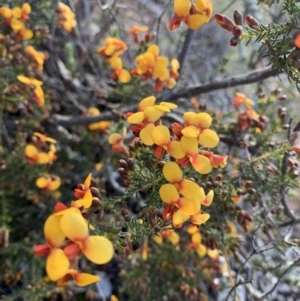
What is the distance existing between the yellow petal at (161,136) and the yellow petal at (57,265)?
0.35 metres

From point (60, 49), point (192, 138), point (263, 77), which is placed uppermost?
point (192, 138)

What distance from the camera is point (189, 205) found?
Result: 1037 mm

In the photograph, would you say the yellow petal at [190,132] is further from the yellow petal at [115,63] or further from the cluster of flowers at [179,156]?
the yellow petal at [115,63]

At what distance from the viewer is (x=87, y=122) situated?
2238mm

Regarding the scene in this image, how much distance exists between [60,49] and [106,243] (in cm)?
228

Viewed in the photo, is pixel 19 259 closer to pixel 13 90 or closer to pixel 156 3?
pixel 13 90

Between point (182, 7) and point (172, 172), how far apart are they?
1.46ft

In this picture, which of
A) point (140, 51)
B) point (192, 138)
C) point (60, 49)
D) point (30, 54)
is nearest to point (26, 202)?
point (30, 54)

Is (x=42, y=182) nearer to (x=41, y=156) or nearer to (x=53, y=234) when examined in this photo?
(x=41, y=156)

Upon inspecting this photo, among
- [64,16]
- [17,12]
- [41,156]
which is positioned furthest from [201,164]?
[64,16]

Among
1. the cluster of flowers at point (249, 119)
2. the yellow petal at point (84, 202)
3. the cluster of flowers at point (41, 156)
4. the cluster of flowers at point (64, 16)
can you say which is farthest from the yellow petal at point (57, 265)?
the cluster of flowers at point (64, 16)

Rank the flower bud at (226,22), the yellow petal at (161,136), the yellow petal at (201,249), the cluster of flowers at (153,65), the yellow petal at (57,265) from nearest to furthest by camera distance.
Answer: the yellow petal at (57,265), the yellow petal at (161,136), the flower bud at (226,22), the cluster of flowers at (153,65), the yellow petal at (201,249)

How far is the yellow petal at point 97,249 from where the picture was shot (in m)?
0.83

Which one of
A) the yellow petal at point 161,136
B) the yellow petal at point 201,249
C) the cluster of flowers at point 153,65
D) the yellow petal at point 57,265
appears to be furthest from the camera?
the yellow petal at point 201,249
